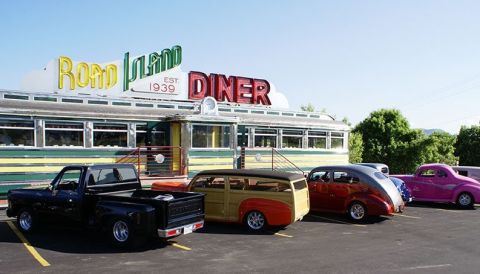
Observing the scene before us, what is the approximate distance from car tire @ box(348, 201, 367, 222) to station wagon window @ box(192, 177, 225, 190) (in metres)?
4.30

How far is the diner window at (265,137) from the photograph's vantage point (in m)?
21.0

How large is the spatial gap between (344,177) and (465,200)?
5.97m

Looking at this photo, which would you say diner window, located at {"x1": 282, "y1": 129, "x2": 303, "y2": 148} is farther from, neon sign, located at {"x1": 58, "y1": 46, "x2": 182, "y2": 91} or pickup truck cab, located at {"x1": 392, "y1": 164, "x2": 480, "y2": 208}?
neon sign, located at {"x1": 58, "y1": 46, "x2": 182, "y2": 91}

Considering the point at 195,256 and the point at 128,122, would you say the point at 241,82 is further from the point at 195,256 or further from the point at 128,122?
the point at 195,256

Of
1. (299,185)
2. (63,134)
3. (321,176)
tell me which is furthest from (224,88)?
(299,185)

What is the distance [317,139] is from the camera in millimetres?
23297

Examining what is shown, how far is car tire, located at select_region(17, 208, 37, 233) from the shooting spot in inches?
435

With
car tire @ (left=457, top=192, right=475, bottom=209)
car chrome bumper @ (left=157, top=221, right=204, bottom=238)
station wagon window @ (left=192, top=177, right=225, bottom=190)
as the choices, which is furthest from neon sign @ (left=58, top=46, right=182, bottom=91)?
car tire @ (left=457, top=192, right=475, bottom=209)

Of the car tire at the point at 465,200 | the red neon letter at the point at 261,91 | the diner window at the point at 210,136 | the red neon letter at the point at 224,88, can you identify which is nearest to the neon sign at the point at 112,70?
the red neon letter at the point at 224,88

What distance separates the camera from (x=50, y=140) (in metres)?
15.7

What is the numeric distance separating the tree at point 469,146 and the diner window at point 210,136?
130 feet

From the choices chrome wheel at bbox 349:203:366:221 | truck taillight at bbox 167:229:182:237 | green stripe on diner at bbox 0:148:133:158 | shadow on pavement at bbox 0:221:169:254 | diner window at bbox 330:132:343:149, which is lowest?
shadow on pavement at bbox 0:221:169:254

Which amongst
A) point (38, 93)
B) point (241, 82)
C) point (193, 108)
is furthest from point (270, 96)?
point (38, 93)

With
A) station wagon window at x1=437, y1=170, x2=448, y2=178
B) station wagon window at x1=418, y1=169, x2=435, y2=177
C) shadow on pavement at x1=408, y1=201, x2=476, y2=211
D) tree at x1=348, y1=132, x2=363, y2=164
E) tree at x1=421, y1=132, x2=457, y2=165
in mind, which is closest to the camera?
shadow on pavement at x1=408, y1=201, x2=476, y2=211
